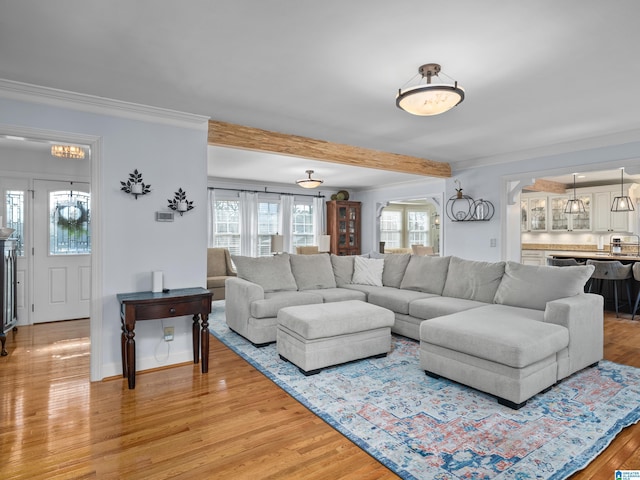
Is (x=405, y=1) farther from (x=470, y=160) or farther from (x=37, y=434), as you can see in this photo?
(x=470, y=160)

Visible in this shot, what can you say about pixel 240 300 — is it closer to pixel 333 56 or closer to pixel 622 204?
pixel 333 56

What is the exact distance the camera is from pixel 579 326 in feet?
10.1

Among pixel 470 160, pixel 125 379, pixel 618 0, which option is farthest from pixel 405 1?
pixel 470 160

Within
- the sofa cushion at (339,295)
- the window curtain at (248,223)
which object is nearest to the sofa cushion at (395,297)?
the sofa cushion at (339,295)

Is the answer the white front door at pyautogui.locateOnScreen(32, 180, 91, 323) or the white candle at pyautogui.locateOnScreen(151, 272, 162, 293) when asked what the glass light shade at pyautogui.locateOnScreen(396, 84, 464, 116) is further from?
the white front door at pyautogui.locateOnScreen(32, 180, 91, 323)

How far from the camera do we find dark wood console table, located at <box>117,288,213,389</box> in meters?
2.98

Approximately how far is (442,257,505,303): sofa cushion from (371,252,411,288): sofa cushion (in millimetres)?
707

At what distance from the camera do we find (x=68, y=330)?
15.6 ft

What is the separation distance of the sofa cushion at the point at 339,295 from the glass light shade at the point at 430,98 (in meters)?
2.52

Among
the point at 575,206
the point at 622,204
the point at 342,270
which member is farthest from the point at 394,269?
the point at 622,204

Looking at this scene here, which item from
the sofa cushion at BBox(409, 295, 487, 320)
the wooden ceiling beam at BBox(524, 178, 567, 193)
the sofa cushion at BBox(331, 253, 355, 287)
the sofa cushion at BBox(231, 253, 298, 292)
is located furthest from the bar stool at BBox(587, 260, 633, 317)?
the sofa cushion at BBox(231, 253, 298, 292)

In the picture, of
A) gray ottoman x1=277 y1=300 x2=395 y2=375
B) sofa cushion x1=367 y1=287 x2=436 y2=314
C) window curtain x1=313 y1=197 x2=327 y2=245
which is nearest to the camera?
gray ottoman x1=277 y1=300 x2=395 y2=375

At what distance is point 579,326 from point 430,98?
223 centimetres

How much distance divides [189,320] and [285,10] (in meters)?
2.82
